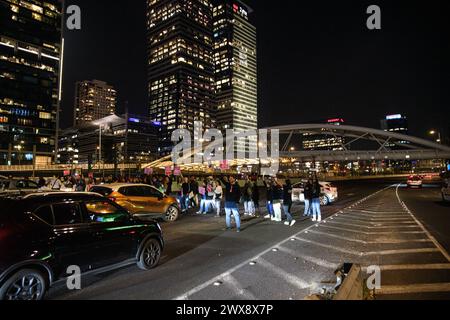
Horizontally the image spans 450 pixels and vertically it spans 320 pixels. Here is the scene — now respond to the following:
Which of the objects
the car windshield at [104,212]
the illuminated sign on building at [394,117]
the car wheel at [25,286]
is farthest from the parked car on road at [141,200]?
the illuminated sign on building at [394,117]

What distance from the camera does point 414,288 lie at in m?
4.80

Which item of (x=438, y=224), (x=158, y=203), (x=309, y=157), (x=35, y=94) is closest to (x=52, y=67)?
(x=35, y=94)

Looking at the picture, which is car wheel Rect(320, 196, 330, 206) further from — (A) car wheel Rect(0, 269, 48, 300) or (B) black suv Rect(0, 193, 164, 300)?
(A) car wheel Rect(0, 269, 48, 300)

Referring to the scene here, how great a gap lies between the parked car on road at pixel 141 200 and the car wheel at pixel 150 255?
4178 millimetres

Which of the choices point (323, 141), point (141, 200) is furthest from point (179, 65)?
point (141, 200)

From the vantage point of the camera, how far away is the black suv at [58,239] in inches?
157

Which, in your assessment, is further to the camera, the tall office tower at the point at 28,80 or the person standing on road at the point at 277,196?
the tall office tower at the point at 28,80

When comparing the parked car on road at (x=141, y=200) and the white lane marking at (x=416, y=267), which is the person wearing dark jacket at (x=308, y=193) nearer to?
the parked car on road at (x=141, y=200)

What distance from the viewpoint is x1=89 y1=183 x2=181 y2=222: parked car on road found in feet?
33.1

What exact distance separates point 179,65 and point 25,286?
180671 millimetres

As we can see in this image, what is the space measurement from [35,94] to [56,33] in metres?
25.9

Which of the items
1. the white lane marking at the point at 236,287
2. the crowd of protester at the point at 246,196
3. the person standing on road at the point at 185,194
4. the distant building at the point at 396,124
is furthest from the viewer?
the distant building at the point at 396,124

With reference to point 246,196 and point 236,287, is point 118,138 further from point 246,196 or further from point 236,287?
point 236,287

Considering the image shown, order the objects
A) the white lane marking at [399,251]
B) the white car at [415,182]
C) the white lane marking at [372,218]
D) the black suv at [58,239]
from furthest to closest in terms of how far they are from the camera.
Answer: the white car at [415,182]
the white lane marking at [372,218]
the white lane marking at [399,251]
the black suv at [58,239]
